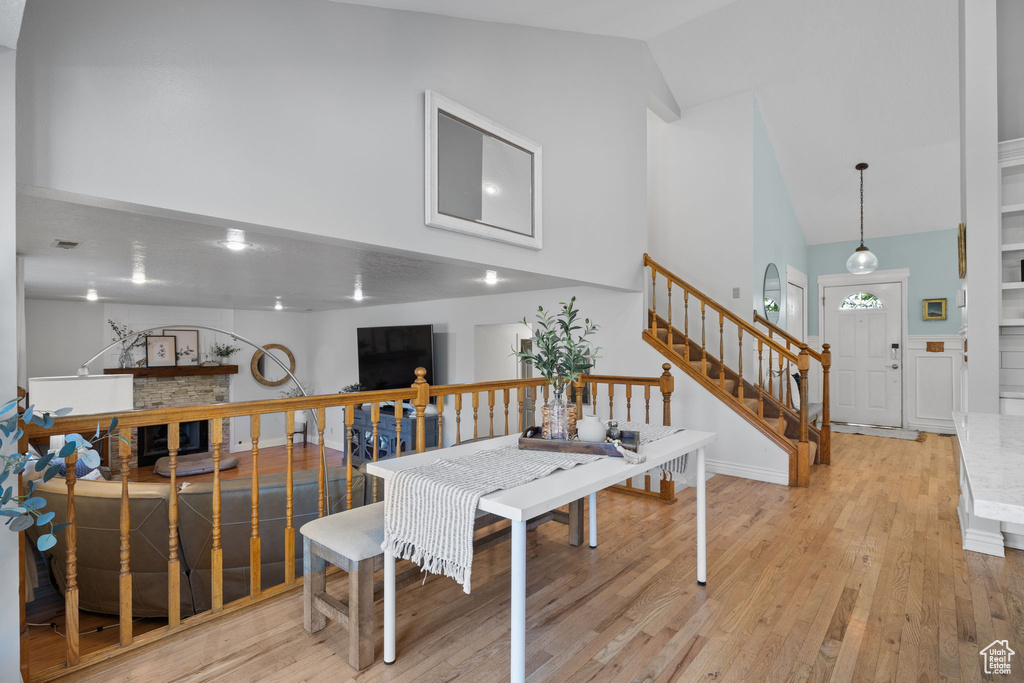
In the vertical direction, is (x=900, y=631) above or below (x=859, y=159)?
below

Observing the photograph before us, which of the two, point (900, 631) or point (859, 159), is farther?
point (859, 159)

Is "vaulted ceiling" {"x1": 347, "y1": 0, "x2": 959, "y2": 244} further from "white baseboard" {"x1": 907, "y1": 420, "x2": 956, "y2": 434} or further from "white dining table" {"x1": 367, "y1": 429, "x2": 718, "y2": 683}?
"white dining table" {"x1": 367, "y1": 429, "x2": 718, "y2": 683}

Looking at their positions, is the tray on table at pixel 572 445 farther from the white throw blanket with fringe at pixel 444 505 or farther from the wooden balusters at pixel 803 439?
the wooden balusters at pixel 803 439

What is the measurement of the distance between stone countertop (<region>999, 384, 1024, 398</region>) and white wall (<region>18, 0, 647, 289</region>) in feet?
8.84

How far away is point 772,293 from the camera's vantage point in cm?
550

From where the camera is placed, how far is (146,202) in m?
1.67

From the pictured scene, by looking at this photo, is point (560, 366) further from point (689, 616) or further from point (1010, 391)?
point (1010, 391)

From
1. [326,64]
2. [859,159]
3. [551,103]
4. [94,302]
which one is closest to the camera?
[326,64]

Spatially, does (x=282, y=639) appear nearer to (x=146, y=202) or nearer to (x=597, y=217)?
(x=146, y=202)

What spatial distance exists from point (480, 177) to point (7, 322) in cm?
218

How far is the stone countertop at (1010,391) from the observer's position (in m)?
2.62

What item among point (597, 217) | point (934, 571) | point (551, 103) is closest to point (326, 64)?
point (551, 103)

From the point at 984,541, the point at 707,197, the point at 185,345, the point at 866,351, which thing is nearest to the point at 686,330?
the point at 707,197

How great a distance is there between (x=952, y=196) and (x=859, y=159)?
133cm
